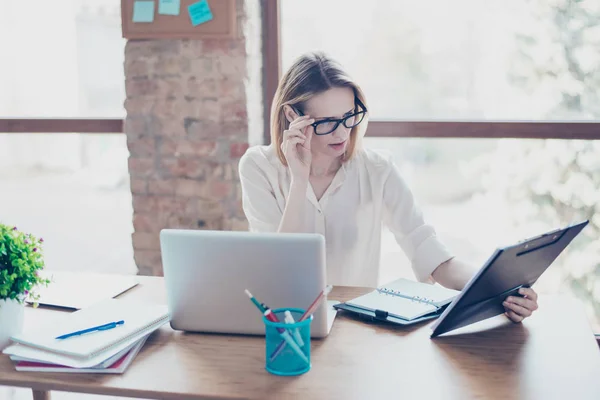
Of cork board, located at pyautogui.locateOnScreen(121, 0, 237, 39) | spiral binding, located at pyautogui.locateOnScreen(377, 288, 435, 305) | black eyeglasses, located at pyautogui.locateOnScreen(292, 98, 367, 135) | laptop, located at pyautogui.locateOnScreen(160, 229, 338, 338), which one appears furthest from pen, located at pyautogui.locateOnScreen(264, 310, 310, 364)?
cork board, located at pyautogui.locateOnScreen(121, 0, 237, 39)

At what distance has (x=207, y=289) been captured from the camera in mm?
1418

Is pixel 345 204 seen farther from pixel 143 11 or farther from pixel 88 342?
pixel 143 11

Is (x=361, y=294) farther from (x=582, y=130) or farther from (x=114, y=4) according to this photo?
(x=114, y=4)

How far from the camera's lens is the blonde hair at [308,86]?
1962mm

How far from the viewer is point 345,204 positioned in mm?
2119

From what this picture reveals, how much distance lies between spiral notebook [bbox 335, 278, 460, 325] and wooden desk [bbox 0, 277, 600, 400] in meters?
0.03

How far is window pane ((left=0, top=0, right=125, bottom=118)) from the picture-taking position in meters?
2.92

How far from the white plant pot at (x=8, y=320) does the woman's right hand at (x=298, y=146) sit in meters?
0.87

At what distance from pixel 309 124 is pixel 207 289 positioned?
73cm

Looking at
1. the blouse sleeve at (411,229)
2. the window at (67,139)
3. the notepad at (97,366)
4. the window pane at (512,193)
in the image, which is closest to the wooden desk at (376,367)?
the notepad at (97,366)

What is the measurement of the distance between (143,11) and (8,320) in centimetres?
157

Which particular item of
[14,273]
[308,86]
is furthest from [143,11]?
[14,273]

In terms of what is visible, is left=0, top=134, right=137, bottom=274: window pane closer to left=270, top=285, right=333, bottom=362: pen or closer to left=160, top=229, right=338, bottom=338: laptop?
left=160, top=229, right=338, bottom=338: laptop

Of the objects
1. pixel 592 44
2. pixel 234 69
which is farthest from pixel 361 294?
pixel 592 44
